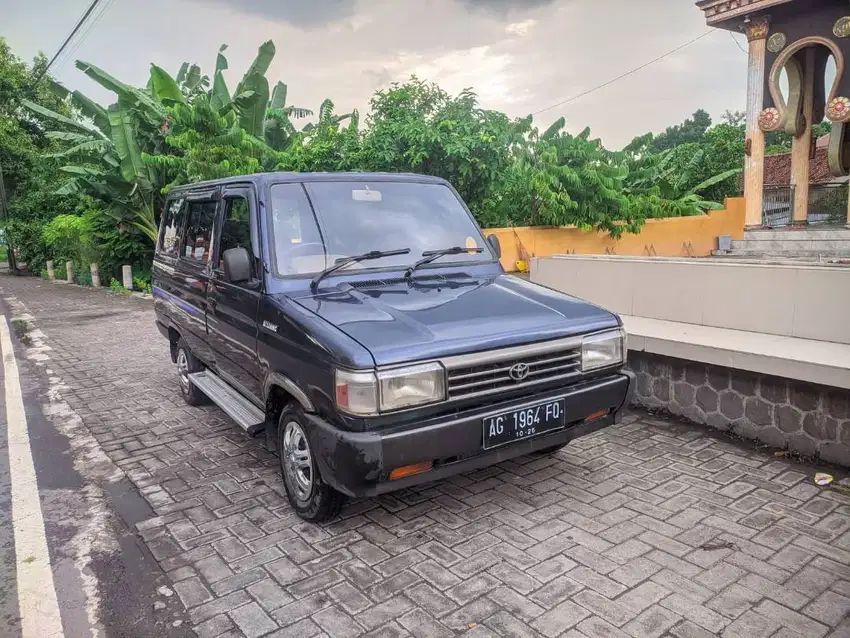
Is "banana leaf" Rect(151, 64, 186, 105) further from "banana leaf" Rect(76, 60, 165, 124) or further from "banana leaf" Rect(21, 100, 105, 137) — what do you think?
"banana leaf" Rect(21, 100, 105, 137)

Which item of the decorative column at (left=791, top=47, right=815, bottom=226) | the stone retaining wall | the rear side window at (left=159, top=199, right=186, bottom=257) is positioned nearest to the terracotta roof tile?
the decorative column at (left=791, top=47, right=815, bottom=226)

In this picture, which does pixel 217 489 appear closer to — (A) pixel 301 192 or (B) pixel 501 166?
(A) pixel 301 192

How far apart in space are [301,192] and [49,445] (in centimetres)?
321

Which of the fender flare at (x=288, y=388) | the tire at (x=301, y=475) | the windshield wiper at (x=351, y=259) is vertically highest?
the windshield wiper at (x=351, y=259)

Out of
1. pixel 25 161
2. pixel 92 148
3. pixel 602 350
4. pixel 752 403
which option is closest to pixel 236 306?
pixel 602 350

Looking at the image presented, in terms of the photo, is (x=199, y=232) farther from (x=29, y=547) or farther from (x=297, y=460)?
(x=29, y=547)

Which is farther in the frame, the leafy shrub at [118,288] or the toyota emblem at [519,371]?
the leafy shrub at [118,288]

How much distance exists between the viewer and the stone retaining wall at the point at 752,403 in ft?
14.2

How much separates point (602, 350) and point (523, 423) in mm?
741

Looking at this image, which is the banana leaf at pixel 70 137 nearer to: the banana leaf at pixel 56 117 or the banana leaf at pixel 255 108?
the banana leaf at pixel 56 117

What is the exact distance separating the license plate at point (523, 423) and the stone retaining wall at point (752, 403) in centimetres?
207

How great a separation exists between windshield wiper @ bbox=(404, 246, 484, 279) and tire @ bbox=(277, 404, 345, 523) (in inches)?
46.5

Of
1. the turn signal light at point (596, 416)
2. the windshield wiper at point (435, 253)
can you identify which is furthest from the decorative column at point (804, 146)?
the turn signal light at point (596, 416)

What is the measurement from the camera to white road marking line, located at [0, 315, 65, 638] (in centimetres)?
297
